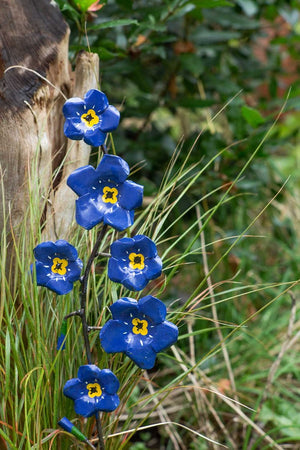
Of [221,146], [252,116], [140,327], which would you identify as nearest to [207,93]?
[221,146]

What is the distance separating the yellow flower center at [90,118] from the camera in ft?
3.20

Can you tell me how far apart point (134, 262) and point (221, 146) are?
3.58 feet

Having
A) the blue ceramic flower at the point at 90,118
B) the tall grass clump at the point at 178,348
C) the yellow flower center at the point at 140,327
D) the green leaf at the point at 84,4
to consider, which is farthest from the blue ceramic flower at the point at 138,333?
the green leaf at the point at 84,4

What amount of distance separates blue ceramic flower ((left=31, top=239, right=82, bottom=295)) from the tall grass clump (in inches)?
2.0

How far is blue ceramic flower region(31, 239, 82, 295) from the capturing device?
3.17ft

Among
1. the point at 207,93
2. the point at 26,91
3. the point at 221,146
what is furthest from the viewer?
the point at 207,93

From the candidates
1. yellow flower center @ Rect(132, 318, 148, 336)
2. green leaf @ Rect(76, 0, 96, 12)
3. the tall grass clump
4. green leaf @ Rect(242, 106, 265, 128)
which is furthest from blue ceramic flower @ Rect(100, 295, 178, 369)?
green leaf @ Rect(242, 106, 265, 128)

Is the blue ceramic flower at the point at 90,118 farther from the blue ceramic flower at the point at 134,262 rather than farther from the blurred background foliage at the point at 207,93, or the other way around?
the blurred background foliage at the point at 207,93

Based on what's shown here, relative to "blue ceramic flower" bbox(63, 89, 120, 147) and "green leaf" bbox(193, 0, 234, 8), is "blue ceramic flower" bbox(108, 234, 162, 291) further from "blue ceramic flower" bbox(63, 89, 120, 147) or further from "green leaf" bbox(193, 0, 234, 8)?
"green leaf" bbox(193, 0, 234, 8)

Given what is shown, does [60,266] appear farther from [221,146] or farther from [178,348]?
[221,146]

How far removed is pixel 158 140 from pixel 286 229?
0.73 m

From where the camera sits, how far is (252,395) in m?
1.88

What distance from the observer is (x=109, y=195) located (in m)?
0.95

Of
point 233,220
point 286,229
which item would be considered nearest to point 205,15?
point 233,220
